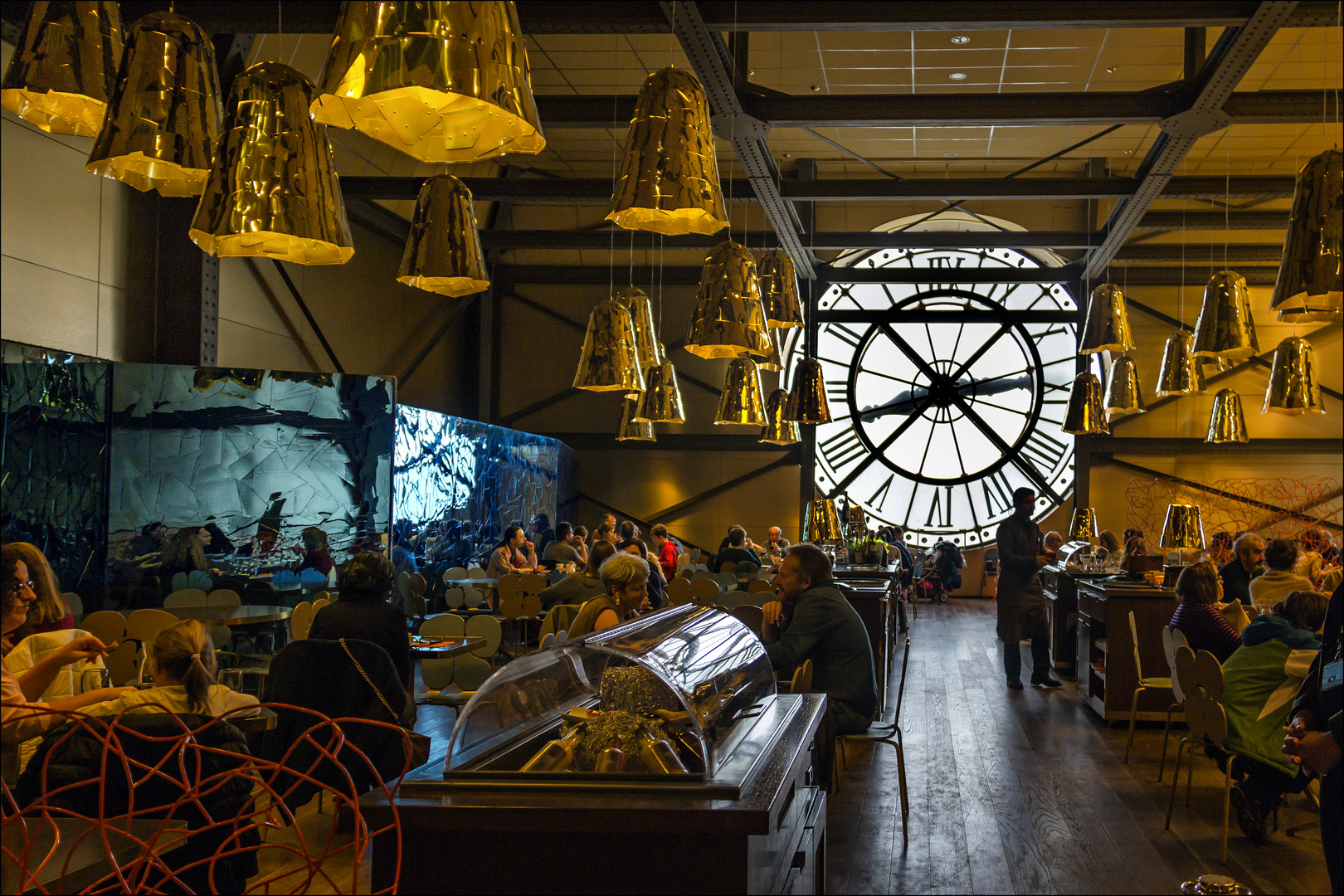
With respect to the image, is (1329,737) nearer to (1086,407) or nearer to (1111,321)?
(1111,321)

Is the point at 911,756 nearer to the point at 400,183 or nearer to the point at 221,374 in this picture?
the point at 221,374

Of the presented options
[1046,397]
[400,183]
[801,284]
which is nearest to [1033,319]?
[1046,397]

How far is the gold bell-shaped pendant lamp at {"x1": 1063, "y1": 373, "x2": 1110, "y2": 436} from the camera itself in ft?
30.2

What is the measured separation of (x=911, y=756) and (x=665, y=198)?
16.0ft

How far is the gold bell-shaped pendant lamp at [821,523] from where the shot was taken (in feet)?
29.7

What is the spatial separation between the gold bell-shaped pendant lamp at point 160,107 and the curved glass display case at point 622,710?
4.52 ft

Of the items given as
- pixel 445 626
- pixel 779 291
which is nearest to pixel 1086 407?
pixel 779 291

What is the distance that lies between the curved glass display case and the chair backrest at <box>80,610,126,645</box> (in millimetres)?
3905

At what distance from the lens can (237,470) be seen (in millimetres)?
8375

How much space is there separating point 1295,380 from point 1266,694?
269 centimetres

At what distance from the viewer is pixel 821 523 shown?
9094 mm

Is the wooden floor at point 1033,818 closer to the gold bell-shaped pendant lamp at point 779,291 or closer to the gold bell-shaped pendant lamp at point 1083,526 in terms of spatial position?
the gold bell-shaped pendant lamp at point 779,291

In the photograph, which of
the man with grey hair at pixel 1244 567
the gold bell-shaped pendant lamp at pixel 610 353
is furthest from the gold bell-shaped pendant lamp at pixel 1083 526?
the gold bell-shaped pendant lamp at pixel 610 353

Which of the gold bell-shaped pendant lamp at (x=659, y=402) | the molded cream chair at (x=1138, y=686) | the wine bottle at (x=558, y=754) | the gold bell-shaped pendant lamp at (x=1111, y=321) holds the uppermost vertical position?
the gold bell-shaped pendant lamp at (x=1111, y=321)
